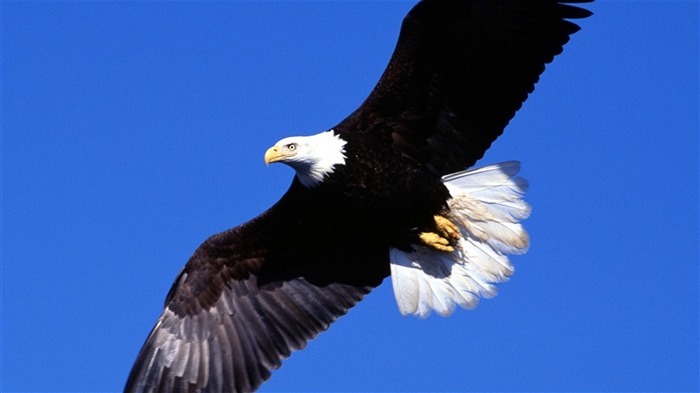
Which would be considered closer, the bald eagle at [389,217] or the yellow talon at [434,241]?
the bald eagle at [389,217]

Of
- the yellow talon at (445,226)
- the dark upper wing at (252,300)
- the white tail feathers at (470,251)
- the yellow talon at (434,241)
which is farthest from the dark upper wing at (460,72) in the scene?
the dark upper wing at (252,300)

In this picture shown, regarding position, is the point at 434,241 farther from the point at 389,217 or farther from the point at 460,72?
the point at 460,72

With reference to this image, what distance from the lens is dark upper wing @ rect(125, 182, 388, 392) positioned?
9.95 meters

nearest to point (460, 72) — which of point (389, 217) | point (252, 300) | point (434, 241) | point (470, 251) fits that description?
point (389, 217)

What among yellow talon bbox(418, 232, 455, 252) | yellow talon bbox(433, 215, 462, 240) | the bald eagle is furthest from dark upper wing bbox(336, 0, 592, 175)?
yellow talon bbox(418, 232, 455, 252)

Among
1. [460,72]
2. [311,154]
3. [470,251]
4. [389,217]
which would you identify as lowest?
[470,251]

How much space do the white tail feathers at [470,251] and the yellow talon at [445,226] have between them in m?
0.06

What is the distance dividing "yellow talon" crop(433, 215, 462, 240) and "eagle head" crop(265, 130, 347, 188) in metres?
1.02

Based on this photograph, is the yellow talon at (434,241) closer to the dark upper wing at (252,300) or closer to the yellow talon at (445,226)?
the yellow talon at (445,226)

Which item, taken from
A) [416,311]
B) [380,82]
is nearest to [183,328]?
[416,311]

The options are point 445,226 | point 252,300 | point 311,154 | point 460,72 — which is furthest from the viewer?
point 252,300

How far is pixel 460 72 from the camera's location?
366 inches

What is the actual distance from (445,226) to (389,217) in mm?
561

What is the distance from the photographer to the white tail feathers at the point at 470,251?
962 cm
